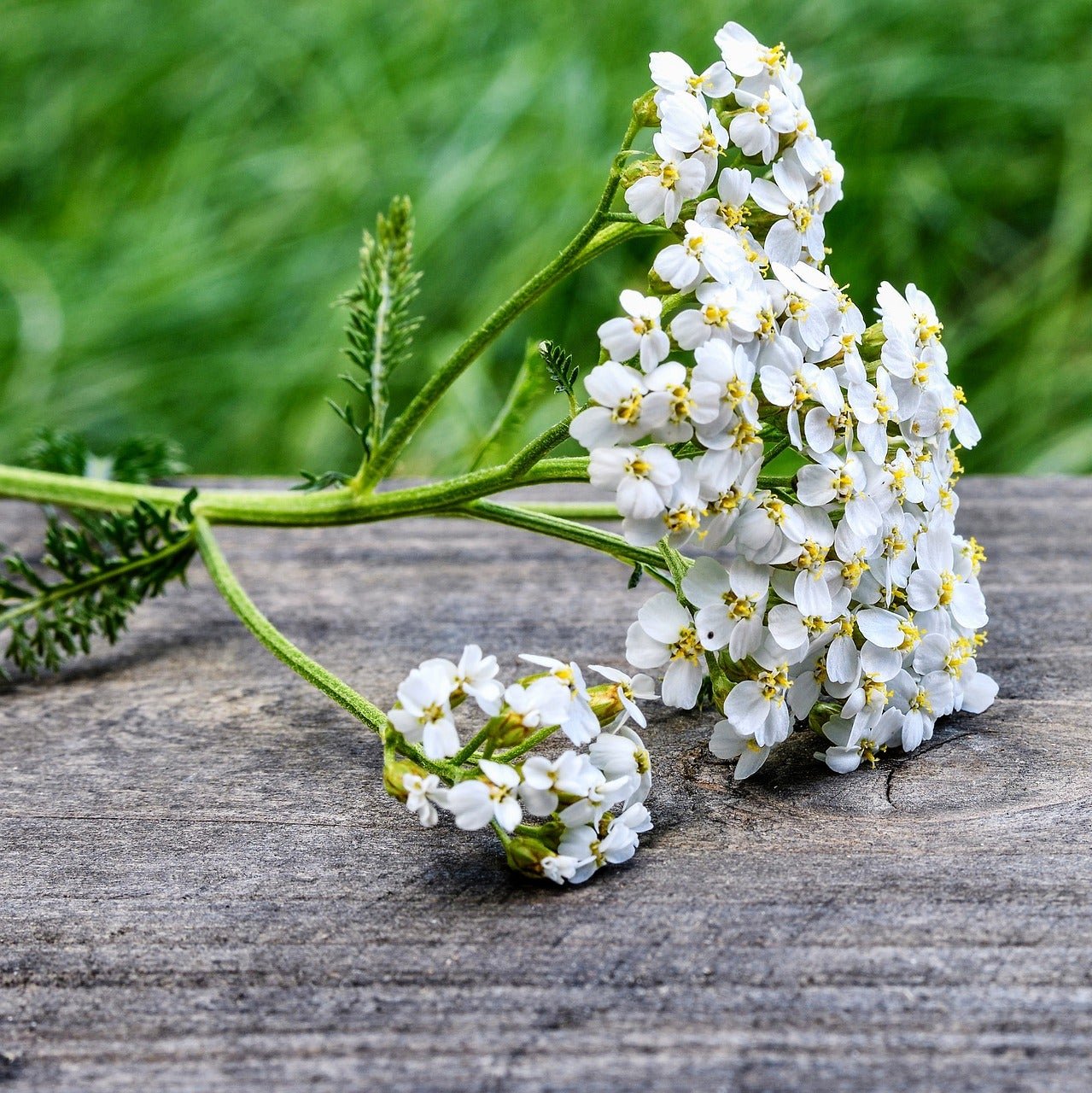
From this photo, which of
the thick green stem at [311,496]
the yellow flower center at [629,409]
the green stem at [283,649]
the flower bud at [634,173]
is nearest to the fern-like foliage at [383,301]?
the thick green stem at [311,496]

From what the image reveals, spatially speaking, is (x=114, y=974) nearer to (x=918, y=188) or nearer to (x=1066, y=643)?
(x=1066, y=643)

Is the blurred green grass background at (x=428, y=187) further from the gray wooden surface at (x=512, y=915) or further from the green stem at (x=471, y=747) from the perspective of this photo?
the green stem at (x=471, y=747)

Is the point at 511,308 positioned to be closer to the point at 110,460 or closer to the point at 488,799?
the point at 488,799

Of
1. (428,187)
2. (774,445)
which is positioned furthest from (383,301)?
(428,187)

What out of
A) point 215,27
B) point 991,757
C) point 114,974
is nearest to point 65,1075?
point 114,974

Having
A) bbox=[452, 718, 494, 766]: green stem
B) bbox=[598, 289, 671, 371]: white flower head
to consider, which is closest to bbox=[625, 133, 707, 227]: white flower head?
bbox=[598, 289, 671, 371]: white flower head

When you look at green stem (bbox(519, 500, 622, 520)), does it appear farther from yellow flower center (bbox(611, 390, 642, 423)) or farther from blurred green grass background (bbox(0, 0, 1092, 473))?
blurred green grass background (bbox(0, 0, 1092, 473))
